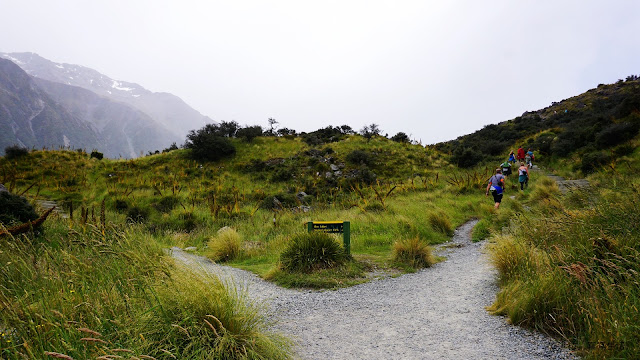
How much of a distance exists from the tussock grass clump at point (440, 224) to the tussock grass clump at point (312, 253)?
467 cm

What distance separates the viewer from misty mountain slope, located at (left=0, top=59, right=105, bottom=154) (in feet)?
305

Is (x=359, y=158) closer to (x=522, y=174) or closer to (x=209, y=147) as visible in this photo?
(x=522, y=174)

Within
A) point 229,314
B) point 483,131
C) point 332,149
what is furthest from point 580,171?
point 483,131

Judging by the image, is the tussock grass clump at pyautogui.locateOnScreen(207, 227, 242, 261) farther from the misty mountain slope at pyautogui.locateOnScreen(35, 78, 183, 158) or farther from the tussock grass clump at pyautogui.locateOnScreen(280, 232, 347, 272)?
the misty mountain slope at pyautogui.locateOnScreen(35, 78, 183, 158)

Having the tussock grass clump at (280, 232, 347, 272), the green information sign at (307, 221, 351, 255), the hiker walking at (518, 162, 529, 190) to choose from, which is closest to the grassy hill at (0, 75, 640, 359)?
the tussock grass clump at (280, 232, 347, 272)

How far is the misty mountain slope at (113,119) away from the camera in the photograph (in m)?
158

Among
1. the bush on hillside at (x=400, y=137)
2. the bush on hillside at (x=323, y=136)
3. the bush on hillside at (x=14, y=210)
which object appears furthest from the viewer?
the bush on hillside at (x=400, y=137)

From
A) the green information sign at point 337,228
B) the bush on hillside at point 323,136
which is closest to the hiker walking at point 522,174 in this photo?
the green information sign at point 337,228

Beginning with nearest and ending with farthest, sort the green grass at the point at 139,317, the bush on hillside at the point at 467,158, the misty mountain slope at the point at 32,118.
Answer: the green grass at the point at 139,317 → the bush on hillside at the point at 467,158 → the misty mountain slope at the point at 32,118

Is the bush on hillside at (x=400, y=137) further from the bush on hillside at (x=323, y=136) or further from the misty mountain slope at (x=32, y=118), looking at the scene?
the misty mountain slope at (x=32, y=118)

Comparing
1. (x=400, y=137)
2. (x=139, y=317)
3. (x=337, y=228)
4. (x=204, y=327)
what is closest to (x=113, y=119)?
(x=400, y=137)

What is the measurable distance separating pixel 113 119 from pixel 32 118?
244ft

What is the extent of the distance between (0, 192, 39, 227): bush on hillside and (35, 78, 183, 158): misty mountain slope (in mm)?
167188

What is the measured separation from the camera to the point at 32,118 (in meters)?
106
